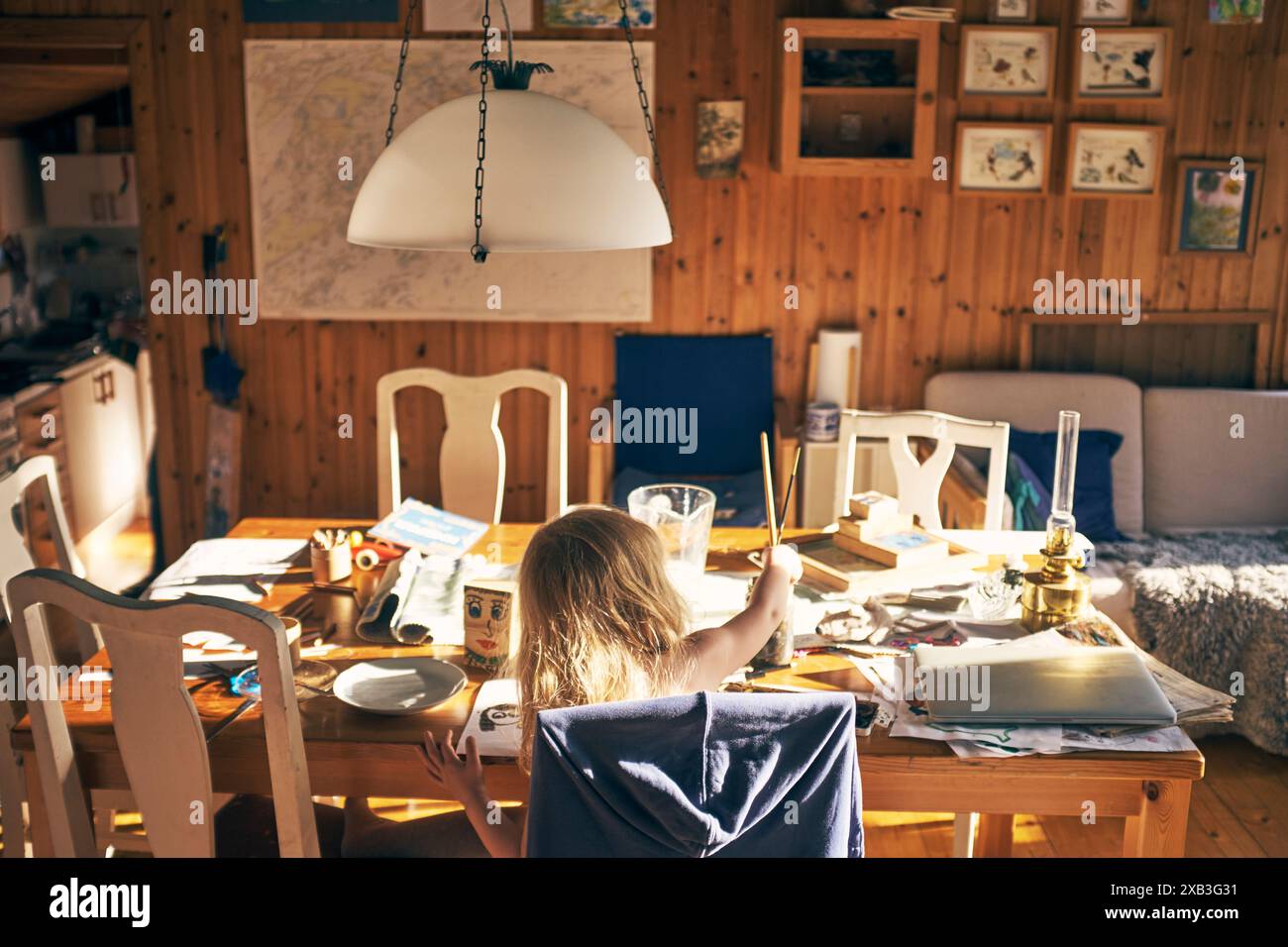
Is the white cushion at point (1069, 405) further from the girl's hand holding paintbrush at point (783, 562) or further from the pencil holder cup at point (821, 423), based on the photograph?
the girl's hand holding paintbrush at point (783, 562)

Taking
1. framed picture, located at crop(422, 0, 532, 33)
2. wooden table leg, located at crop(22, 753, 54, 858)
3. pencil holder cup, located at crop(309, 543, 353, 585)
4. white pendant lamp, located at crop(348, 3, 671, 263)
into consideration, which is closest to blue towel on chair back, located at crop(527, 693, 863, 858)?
white pendant lamp, located at crop(348, 3, 671, 263)

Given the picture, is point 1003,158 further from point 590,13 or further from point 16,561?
point 16,561

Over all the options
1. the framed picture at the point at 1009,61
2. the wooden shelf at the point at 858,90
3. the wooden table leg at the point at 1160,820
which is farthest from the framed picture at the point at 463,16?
the wooden table leg at the point at 1160,820

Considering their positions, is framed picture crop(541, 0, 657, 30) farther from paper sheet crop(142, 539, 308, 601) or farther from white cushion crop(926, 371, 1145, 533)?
paper sheet crop(142, 539, 308, 601)

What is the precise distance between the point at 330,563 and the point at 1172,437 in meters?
2.85

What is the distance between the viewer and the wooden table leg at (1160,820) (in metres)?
1.74

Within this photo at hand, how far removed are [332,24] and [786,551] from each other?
8.96ft

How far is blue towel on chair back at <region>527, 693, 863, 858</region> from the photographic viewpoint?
128 centimetres

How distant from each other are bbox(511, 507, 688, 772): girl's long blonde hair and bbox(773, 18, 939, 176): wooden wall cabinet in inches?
95.2

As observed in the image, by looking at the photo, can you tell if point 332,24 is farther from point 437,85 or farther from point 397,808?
point 397,808

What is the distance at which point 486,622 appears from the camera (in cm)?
198

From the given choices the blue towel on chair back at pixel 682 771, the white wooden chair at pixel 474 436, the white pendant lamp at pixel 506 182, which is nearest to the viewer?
the blue towel on chair back at pixel 682 771

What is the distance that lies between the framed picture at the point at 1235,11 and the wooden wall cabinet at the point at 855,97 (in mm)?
900

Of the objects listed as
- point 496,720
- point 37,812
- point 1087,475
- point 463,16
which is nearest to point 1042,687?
point 496,720
